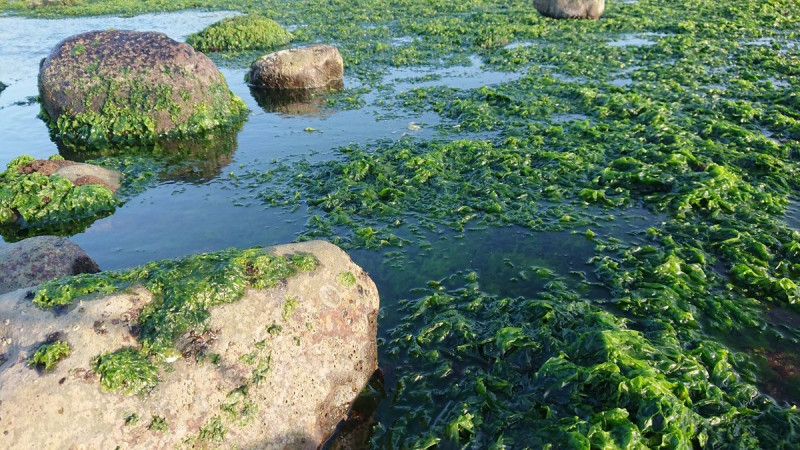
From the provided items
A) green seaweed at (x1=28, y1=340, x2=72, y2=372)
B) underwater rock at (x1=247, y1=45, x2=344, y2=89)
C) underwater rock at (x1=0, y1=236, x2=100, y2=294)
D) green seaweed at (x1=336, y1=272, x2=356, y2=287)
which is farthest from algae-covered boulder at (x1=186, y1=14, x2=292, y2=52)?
green seaweed at (x1=28, y1=340, x2=72, y2=372)

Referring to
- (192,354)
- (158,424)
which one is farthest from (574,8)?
(158,424)

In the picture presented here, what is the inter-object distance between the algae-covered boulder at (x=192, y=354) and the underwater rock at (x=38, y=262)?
6.96 feet

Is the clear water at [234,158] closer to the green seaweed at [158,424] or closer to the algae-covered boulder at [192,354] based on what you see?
the algae-covered boulder at [192,354]

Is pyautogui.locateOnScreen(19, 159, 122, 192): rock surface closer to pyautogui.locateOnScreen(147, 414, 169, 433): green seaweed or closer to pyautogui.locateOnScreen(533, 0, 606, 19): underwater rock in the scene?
pyautogui.locateOnScreen(147, 414, 169, 433): green seaweed

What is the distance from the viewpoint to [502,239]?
7.59 metres

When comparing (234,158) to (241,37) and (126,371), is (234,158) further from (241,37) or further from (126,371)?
(241,37)

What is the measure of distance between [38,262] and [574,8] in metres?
21.3

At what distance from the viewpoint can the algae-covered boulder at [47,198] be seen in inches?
338

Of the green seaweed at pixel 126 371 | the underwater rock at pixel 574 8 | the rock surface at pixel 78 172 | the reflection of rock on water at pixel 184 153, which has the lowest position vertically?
the reflection of rock on water at pixel 184 153

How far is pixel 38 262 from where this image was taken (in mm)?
6457

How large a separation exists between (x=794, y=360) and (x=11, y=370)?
7164 millimetres

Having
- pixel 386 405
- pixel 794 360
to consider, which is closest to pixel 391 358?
pixel 386 405

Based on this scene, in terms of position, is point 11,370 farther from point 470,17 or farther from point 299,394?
point 470,17

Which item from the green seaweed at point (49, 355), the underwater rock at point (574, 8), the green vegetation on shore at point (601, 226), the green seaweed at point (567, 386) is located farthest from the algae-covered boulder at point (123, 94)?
the underwater rock at point (574, 8)
